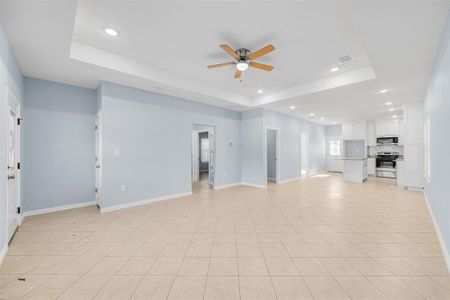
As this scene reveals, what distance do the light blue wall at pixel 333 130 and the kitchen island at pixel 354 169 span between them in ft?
10.8

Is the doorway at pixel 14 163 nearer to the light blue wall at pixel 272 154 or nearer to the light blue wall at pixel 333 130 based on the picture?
the light blue wall at pixel 272 154

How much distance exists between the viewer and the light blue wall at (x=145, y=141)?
4113 mm

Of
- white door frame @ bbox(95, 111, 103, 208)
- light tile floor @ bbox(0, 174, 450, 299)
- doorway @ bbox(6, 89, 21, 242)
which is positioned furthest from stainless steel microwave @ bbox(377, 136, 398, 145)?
doorway @ bbox(6, 89, 21, 242)

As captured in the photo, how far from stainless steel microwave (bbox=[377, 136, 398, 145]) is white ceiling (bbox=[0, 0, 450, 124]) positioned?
4167 millimetres

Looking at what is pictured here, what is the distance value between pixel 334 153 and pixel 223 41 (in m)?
10.1

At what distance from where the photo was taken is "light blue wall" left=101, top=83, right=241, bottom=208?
162 inches

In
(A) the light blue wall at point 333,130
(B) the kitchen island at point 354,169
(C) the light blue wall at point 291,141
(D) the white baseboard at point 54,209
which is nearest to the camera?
(D) the white baseboard at point 54,209

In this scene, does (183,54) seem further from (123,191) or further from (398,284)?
(398,284)

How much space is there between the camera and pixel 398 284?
1846 mm

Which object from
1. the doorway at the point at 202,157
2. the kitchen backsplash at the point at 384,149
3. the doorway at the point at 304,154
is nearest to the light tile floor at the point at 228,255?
the doorway at the point at 202,157

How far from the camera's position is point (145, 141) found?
4.64 m

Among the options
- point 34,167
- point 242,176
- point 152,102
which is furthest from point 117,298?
point 242,176

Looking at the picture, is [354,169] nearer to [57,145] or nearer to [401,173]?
[401,173]

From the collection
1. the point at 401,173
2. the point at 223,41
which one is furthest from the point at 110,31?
the point at 401,173
